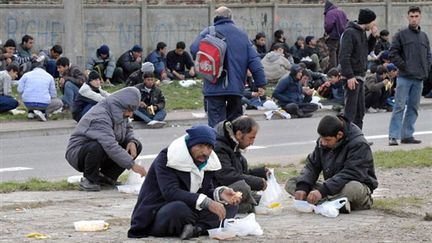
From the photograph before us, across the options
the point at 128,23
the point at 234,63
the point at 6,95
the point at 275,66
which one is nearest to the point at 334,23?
the point at 275,66

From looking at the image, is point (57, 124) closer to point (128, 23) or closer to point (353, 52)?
point (128, 23)

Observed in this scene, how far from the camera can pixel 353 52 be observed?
15906mm

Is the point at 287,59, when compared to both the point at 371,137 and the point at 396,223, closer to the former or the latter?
the point at 371,137

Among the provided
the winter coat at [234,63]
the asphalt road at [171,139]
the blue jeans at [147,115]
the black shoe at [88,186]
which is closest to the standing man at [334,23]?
the asphalt road at [171,139]

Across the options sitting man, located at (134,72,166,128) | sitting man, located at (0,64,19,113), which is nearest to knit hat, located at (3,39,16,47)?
sitting man, located at (0,64,19,113)

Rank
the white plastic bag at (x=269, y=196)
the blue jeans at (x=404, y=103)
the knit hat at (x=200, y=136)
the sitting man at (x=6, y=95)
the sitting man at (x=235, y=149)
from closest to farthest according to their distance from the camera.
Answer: the knit hat at (x=200, y=136), the sitting man at (x=235, y=149), the white plastic bag at (x=269, y=196), the blue jeans at (x=404, y=103), the sitting man at (x=6, y=95)

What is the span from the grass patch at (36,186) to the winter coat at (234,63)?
2163mm

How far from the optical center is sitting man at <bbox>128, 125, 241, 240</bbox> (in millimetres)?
9586

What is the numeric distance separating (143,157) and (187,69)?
38.5ft

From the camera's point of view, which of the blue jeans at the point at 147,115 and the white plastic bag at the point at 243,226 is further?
the blue jeans at the point at 147,115

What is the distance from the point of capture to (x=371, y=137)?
1969cm

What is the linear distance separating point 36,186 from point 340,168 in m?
3.92

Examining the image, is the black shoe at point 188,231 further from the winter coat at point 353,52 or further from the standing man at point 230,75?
the winter coat at point 353,52

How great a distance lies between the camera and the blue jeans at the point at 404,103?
1714cm
